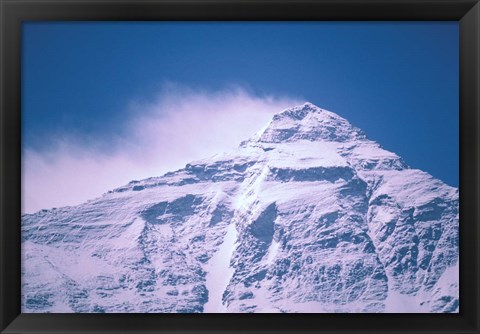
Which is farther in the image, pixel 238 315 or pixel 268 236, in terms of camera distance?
pixel 268 236

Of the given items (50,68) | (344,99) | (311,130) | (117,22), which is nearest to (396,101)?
(344,99)

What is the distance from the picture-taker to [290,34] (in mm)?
2217

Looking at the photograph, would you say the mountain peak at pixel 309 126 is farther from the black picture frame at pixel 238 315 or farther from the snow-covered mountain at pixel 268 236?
the black picture frame at pixel 238 315

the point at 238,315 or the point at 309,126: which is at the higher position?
the point at 309,126

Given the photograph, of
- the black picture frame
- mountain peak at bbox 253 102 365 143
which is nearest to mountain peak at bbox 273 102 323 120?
Result: mountain peak at bbox 253 102 365 143

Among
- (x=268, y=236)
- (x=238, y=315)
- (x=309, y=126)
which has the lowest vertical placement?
(x=238, y=315)

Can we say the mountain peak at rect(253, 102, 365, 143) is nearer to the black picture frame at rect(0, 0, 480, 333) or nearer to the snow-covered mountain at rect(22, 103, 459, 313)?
the snow-covered mountain at rect(22, 103, 459, 313)

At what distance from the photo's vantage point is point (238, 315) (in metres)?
2.04

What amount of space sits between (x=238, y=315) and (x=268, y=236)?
0.35m

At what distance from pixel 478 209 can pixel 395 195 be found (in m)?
0.30

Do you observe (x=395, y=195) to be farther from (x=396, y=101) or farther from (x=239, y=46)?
(x=239, y=46)

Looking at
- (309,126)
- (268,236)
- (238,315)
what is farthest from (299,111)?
(238,315)

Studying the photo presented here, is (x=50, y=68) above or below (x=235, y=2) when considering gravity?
below

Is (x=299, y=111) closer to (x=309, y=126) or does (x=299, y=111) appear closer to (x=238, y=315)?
(x=309, y=126)
